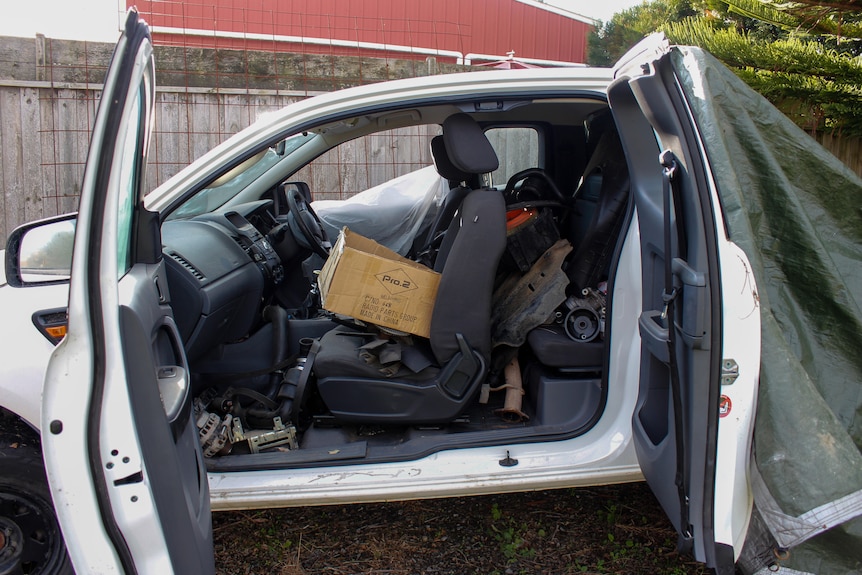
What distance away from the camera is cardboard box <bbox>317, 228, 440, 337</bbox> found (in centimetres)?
240

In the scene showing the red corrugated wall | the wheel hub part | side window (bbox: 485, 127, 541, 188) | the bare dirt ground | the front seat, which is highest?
the red corrugated wall

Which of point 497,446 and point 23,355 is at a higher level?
point 23,355

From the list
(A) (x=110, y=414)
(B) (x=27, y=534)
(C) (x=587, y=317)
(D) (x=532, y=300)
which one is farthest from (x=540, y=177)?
(B) (x=27, y=534)

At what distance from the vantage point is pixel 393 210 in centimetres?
489

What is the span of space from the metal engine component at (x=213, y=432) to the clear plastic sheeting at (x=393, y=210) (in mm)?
2398

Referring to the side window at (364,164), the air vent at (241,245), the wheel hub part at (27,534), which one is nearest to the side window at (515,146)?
the air vent at (241,245)

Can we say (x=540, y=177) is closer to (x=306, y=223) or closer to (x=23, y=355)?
(x=306, y=223)

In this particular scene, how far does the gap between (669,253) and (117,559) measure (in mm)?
1630

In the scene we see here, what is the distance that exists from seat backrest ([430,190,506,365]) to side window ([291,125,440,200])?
4.26m

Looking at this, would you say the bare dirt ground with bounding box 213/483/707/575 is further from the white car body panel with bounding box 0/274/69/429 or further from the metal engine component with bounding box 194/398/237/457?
the white car body panel with bounding box 0/274/69/429

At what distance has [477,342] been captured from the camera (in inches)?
97.5

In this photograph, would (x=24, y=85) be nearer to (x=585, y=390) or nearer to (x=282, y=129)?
(x=282, y=129)

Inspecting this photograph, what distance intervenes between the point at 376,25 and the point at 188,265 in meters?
8.80

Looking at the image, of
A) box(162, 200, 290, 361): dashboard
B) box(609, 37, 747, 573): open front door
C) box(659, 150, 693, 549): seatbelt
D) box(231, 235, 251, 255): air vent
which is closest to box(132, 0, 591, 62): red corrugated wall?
box(162, 200, 290, 361): dashboard
